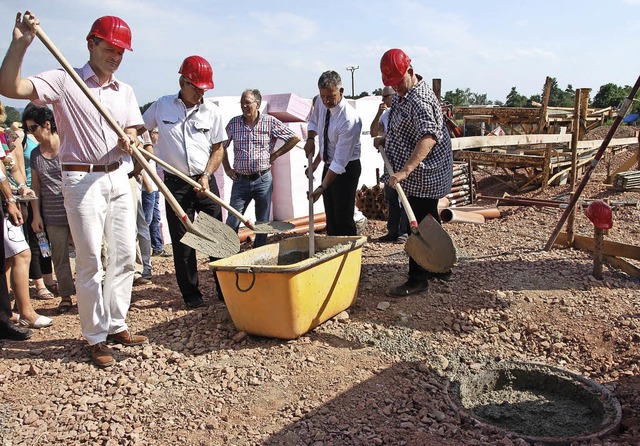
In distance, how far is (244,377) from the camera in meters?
3.51

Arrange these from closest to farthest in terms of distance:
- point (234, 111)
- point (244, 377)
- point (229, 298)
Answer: point (244, 377)
point (229, 298)
point (234, 111)

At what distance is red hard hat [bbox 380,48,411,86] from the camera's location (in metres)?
4.15

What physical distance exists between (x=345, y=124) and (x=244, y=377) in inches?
97.9

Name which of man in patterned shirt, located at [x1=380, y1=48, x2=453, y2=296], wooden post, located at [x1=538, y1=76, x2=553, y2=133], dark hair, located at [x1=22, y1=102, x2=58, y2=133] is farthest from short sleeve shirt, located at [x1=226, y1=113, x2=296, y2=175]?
wooden post, located at [x1=538, y1=76, x2=553, y2=133]

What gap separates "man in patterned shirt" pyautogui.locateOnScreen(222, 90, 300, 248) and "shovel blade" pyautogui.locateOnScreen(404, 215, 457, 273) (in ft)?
5.71

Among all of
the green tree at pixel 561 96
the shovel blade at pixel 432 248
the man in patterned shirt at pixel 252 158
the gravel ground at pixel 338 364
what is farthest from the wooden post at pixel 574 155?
the green tree at pixel 561 96

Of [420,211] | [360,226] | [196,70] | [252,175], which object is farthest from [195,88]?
[360,226]

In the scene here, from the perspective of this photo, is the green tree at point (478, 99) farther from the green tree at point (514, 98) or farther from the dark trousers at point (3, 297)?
the dark trousers at point (3, 297)

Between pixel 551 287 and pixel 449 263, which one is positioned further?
pixel 551 287

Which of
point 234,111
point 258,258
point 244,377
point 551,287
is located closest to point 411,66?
point 258,258

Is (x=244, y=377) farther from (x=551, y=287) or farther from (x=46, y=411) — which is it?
(x=551, y=287)

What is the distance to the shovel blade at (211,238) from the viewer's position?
159 inches

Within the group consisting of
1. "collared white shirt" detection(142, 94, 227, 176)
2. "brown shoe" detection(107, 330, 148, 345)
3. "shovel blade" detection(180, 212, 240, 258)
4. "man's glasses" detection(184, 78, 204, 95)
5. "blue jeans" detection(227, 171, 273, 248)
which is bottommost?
"brown shoe" detection(107, 330, 148, 345)

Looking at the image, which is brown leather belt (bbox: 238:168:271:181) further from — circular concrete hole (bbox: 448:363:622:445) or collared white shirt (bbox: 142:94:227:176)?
circular concrete hole (bbox: 448:363:622:445)
